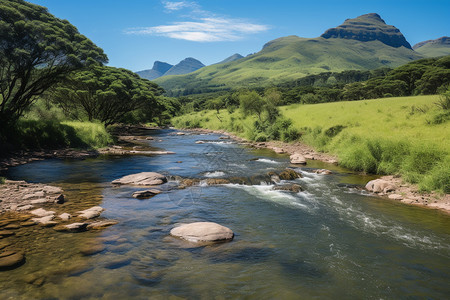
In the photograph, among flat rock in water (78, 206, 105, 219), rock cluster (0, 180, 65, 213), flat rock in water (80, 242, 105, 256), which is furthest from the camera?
rock cluster (0, 180, 65, 213)

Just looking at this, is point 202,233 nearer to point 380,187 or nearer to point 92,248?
point 92,248

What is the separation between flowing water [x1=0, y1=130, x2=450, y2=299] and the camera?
755 centimetres

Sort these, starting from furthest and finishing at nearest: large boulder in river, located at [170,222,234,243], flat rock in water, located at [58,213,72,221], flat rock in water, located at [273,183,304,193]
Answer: flat rock in water, located at [273,183,304,193], flat rock in water, located at [58,213,72,221], large boulder in river, located at [170,222,234,243]

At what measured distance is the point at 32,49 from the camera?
2334 cm

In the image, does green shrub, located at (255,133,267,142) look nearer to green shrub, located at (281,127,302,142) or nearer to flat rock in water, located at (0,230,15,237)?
green shrub, located at (281,127,302,142)

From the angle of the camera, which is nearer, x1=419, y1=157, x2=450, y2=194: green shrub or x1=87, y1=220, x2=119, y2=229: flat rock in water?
x1=87, y1=220, x2=119, y2=229: flat rock in water

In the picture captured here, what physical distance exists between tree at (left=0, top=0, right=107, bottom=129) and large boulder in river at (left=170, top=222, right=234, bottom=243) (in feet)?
69.0

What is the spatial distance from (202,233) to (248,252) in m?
1.96

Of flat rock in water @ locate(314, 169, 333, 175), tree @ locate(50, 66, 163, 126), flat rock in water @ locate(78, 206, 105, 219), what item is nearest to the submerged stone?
flat rock in water @ locate(78, 206, 105, 219)

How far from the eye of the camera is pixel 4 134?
2602 cm

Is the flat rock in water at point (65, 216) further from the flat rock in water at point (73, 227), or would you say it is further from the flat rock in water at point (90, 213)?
the flat rock in water at point (73, 227)

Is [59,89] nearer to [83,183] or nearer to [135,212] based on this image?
[83,183]

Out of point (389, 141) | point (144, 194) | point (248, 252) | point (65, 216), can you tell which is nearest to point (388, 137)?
point (389, 141)

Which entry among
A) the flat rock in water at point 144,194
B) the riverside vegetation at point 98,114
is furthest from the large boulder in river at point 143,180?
the riverside vegetation at point 98,114
